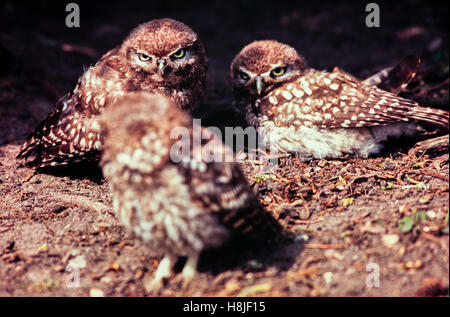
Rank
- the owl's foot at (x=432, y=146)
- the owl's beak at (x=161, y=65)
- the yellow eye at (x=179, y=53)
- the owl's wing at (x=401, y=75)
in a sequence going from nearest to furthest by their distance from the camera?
the owl's foot at (x=432, y=146)
the owl's beak at (x=161, y=65)
the yellow eye at (x=179, y=53)
the owl's wing at (x=401, y=75)

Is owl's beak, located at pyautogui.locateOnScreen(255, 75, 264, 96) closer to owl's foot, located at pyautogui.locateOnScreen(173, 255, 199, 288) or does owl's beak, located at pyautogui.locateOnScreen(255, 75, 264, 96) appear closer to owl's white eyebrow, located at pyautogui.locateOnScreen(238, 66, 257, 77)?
owl's white eyebrow, located at pyautogui.locateOnScreen(238, 66, 257, 77)

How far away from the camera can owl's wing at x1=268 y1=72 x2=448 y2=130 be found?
13.7 feet

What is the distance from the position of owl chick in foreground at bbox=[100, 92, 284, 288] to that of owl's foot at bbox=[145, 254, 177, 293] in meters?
0.14

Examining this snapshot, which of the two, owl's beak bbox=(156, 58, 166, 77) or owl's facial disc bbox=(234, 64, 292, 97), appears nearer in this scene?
owl's beak bbox=(156, 58, 166, 77)

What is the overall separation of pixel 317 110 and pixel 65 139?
247cm

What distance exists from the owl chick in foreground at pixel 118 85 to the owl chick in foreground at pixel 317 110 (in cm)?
75

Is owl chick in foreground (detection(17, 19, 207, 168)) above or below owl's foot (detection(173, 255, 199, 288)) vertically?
above

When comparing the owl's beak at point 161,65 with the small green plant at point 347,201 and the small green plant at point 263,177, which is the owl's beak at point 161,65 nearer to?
the small green plant at point 263,177

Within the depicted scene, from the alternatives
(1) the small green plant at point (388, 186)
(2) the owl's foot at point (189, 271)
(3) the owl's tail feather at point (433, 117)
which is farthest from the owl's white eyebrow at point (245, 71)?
(2) the owl's foot at point (189, 271)

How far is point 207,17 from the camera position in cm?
892

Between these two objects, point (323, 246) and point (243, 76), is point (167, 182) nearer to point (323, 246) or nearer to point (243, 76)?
point (323, 246)

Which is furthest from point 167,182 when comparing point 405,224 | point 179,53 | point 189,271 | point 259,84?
point 259,84

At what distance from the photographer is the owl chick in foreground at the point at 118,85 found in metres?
4.32

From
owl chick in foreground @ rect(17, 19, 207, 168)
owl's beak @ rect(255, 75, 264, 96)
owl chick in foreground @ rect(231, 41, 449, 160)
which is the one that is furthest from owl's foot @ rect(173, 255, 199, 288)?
owl's beak @ rect(255, 75, 264, 96)
